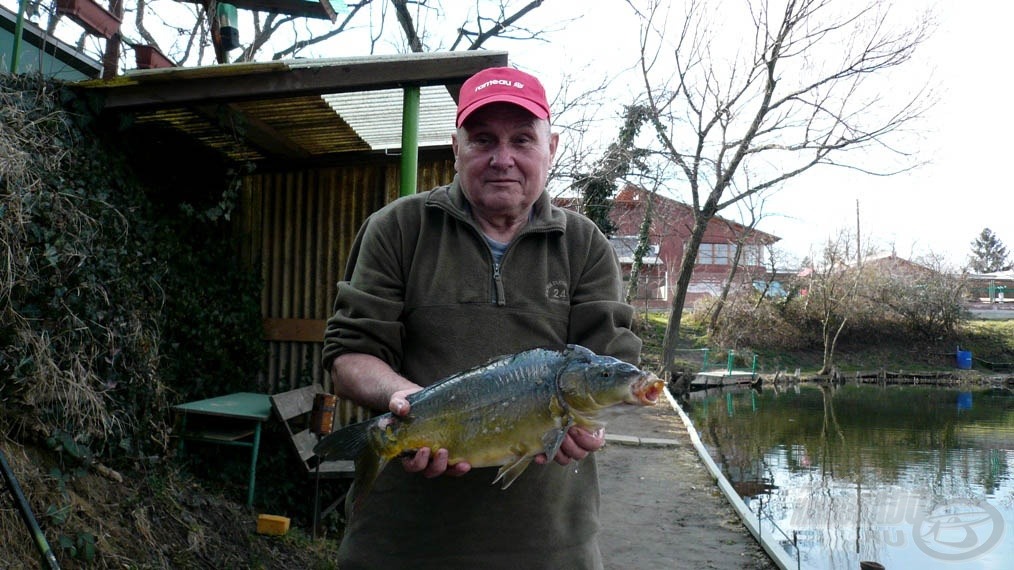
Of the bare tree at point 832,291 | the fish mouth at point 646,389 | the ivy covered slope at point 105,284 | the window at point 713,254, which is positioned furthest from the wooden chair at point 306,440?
the window at point 713,254

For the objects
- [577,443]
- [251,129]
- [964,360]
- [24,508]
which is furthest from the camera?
[964,360]

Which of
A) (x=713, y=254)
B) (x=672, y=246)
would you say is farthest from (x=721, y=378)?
(x=713, y=254)

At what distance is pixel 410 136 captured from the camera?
19.7 ft

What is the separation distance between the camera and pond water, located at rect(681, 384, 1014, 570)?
1048 centimetres

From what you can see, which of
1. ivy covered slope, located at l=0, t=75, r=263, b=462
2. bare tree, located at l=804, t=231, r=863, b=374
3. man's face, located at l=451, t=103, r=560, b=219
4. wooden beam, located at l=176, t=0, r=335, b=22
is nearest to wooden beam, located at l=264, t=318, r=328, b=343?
ivy covered slope, located at l=0, t=75, r=263, b=462

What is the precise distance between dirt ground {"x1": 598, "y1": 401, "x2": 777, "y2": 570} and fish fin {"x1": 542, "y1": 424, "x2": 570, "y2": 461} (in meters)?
5.06

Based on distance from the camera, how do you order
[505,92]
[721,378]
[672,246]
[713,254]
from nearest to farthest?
1. [505,92]
2. [721,378]
3. [672,246]
4. [713,254]

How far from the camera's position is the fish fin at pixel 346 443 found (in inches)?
82.5

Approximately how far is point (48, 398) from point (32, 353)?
0.30 meters

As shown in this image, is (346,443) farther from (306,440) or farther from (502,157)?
(306,440)

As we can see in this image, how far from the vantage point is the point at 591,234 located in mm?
2551

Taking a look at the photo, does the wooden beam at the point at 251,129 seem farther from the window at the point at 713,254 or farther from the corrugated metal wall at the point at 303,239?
the window at the point at 713,254

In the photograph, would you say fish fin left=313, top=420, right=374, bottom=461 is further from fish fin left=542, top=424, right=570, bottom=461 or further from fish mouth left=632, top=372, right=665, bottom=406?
fish mouth left=632, top=372, right=665, bottom=406

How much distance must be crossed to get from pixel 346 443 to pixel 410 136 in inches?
167
